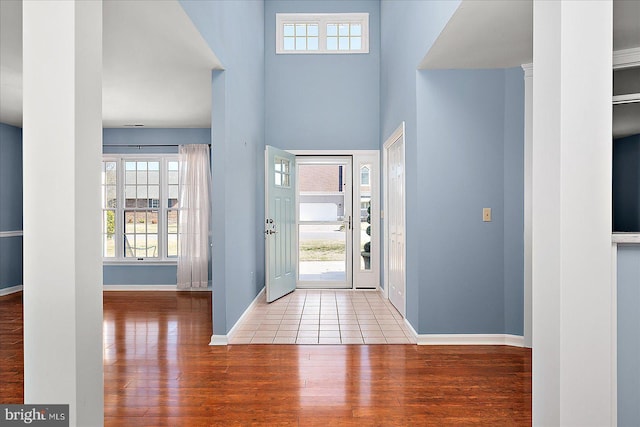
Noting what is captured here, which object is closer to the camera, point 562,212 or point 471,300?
point 562,212

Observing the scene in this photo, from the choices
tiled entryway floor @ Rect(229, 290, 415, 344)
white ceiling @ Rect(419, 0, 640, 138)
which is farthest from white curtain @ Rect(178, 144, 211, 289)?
white ceiling @ Rect(419, 0, 640, 138)

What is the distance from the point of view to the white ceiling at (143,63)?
276 cm

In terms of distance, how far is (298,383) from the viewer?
2.99 meters

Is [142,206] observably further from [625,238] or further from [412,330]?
[625,238]

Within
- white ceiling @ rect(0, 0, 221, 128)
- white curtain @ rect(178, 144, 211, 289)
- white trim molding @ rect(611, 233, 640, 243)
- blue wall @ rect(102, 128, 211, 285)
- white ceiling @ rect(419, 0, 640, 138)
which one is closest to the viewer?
white trim molding @ rect(611, 233, 640, 243)

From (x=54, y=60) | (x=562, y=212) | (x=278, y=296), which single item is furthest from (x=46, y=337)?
(x=278, y=296)

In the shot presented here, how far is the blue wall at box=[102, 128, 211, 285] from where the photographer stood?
21.7 feet

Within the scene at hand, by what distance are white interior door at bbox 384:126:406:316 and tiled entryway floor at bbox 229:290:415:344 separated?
0.25m

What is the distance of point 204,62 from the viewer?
12.2 ft

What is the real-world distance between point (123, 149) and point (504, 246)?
5.58 meters

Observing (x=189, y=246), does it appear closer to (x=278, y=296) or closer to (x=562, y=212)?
(x=278, y=296)

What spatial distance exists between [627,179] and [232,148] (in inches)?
124

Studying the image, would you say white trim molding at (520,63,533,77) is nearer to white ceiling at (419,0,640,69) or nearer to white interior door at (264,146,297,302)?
white ceiling at (419,0,640,69)

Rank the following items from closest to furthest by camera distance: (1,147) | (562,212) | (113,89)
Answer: (562,212)
(113,89)
(1,147)
